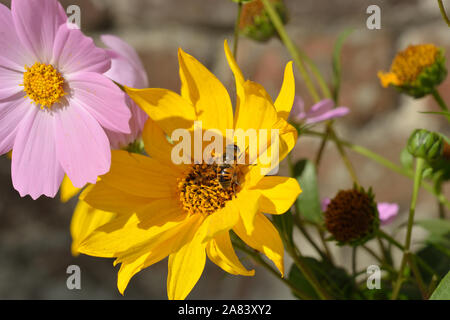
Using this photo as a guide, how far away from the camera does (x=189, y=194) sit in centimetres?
26

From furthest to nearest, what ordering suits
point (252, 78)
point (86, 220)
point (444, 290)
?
point (252, 78) → point (86, 220) → point (444, 290)

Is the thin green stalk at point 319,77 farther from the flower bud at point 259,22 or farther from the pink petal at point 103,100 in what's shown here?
the pink petal at point 103,100

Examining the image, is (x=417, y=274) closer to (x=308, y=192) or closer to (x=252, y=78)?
(x=308, y=192)

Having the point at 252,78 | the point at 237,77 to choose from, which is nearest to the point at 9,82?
the point at 237,77

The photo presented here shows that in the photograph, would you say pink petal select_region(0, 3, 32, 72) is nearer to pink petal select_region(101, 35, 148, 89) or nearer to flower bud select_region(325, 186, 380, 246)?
pink petal select_region(101, 35, 148, 89)

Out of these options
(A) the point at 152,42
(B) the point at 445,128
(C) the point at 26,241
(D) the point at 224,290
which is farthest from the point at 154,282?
(B) the point at 445,128

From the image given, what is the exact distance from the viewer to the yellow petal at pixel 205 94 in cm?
24

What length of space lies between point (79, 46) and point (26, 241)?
0.68 metres

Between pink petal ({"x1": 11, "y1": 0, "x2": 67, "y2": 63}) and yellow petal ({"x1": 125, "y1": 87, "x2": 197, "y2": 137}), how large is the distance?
45 mm

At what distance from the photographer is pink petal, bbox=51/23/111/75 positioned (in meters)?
0.22

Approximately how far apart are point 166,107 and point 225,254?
8 centimetres

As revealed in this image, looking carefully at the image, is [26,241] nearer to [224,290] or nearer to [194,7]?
[224,290]

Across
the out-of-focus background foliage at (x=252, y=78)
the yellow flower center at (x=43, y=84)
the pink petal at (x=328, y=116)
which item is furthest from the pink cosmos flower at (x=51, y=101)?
the out-of-focus background foliage at (x=252, y=78)

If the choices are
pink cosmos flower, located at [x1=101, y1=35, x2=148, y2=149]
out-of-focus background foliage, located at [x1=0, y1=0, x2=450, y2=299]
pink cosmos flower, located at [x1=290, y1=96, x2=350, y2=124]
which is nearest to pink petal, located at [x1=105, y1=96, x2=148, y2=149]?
pink cosmos flower, located at [x1=101, y1=35, x2=148, y2=149]
